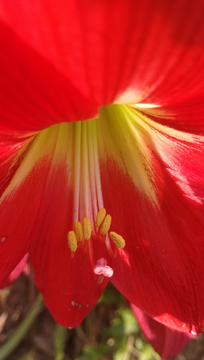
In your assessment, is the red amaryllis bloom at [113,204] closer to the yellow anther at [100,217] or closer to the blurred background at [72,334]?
the yellow anther at [100,217]

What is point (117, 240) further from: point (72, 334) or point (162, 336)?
point (72, 334)

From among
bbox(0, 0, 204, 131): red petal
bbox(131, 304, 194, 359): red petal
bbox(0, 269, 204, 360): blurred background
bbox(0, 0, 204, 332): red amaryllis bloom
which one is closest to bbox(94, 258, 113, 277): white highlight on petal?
bbox(0, 0, 204, 332): red amaryllis bloom

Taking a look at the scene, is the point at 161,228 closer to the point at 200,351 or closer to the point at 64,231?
the point at 64,231

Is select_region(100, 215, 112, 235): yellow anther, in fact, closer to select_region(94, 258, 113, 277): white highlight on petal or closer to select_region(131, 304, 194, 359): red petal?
select_region(94, 258, 113, 277): white highlight on petal

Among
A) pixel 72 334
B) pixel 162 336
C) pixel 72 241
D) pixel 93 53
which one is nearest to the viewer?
pixel 93 53

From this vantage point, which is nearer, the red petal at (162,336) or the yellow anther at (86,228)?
the yellow anther at (86,228)

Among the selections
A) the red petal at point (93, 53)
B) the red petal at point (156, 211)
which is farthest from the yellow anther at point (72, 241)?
the red petal at point (93, 53)

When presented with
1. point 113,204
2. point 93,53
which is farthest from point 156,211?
point 93,53

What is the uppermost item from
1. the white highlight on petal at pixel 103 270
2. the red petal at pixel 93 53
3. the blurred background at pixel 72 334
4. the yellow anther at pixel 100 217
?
the red petal at pixel 93 53
